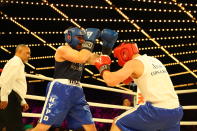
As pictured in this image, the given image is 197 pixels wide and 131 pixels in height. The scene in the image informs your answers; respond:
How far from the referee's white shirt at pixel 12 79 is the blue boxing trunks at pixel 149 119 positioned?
1.24 metres

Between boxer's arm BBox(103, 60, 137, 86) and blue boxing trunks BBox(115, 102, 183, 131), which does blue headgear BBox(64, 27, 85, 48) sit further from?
blue boxing trunks BBox(115, 102, 183, 131)

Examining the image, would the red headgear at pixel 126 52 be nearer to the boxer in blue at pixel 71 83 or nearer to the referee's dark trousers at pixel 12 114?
the boxer in blue at pixel 71 83

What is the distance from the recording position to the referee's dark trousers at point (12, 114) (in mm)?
3295

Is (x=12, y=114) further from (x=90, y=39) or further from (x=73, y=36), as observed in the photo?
(x=90, y=39)

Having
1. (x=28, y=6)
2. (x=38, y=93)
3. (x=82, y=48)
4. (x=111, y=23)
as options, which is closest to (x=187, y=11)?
(x=111, y=23)

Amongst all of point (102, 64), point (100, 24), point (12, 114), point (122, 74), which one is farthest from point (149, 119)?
point (100, 24)

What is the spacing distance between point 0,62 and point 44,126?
16.9ft

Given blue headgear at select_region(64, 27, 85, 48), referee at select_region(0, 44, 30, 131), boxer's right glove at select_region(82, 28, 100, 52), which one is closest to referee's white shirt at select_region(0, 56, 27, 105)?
referee at select_region(0, 44, 30, 131)

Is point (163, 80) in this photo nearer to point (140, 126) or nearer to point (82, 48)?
point (140, 126)

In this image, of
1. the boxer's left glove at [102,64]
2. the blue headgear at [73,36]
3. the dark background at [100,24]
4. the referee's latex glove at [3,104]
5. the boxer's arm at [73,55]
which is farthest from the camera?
the dark background at [100,24]

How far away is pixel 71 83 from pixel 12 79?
71cm

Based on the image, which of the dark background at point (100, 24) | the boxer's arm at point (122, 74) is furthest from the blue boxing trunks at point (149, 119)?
the dark background at point (100, 24)

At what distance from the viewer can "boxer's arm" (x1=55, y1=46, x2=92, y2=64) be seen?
281cm

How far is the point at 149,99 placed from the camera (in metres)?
2.52
